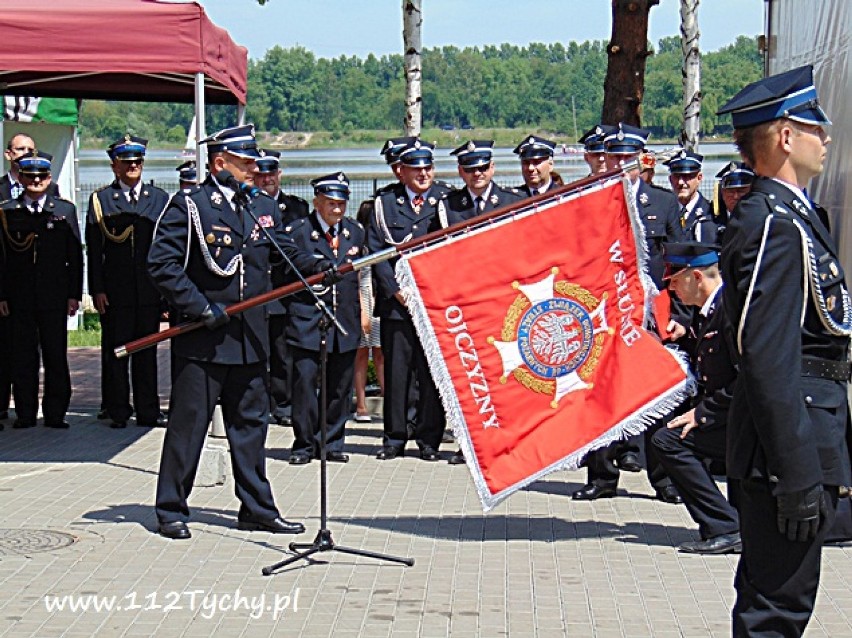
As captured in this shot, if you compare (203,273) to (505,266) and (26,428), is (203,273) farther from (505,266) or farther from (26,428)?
(26,428)

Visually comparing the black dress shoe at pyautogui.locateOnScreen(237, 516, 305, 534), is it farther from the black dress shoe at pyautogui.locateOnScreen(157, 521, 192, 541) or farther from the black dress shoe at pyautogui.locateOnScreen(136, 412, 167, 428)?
the black dress shoe at pyautogui.locateOnScreen(136, 412, 167, 428)

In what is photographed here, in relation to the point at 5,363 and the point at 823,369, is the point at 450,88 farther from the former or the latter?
the point at 823,369

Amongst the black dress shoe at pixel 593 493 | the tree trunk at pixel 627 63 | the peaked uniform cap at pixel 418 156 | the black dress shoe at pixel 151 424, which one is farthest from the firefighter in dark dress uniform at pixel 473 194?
the tree trunk at pixel 627 63

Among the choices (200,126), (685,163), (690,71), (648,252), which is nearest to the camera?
(648,252)

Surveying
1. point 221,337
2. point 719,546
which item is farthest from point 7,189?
point 719,546

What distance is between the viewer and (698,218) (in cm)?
1056

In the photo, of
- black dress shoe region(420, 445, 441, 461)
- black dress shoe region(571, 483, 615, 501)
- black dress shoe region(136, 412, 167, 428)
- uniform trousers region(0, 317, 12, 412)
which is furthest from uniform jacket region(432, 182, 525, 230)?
uniform trousers region(0, 317, 12, 412)

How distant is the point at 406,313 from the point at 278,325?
1.71 metres

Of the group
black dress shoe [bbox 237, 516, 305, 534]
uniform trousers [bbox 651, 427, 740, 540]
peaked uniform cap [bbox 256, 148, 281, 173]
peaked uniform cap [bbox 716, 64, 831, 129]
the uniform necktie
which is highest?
peaked uniform cap [bbox 716, 64, 831, 129]

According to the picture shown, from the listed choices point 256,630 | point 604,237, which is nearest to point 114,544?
point 256,630

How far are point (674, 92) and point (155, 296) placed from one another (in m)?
17.8

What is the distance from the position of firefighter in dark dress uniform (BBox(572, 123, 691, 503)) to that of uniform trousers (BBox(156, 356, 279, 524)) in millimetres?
2186

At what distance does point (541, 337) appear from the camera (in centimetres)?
777

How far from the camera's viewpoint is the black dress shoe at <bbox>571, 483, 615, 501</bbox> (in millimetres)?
9258
